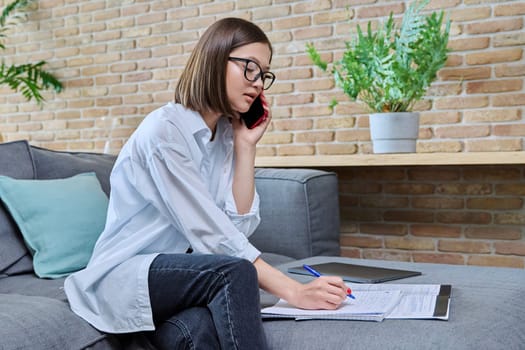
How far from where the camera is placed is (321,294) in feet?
4.73

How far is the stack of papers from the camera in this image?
1392mm

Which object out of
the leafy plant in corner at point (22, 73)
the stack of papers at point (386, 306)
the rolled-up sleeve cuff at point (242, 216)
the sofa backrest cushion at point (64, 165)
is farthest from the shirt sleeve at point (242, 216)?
the leafy plant in corner at point (22, 73)

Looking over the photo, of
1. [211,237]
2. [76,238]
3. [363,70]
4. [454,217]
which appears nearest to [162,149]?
Result: [211,237]

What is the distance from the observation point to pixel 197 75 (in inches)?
66.2

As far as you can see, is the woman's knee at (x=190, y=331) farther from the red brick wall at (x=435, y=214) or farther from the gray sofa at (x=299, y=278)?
the red brick wall at (x=435, y=214)

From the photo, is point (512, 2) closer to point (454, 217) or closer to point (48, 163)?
point (454, 217)

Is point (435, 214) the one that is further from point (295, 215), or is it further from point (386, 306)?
point (386, 306)

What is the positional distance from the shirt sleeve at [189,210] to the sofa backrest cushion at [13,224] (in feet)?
2.18

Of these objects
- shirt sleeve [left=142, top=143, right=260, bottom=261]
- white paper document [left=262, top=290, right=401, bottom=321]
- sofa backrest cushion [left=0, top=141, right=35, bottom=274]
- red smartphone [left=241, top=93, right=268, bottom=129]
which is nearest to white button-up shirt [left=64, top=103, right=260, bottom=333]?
shirt sleeve [left=142, top=143, right=260, bottom=261]

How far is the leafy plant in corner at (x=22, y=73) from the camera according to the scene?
13.0 ft

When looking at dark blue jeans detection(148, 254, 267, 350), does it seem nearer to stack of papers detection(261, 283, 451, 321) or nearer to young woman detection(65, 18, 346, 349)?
young woman detection(65, 18, 346, 349)

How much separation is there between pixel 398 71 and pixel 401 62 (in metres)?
0.05

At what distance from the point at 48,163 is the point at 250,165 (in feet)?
2.62

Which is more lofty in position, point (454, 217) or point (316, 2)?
point (316, 2)
